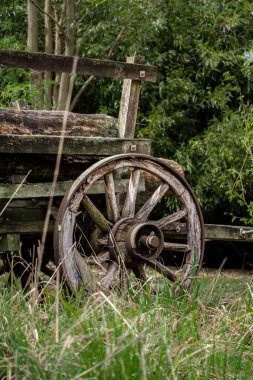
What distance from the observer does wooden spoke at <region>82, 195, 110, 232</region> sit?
179 inches

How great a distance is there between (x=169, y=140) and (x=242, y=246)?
6.99 feet

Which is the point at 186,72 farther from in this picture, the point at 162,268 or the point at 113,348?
the point at 113,348

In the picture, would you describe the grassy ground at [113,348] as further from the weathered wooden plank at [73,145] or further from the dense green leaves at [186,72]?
the dense green leaves at [186,72]

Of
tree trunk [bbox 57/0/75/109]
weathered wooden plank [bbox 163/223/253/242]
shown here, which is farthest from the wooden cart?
tree trunk [bbox 57/0/75/109]

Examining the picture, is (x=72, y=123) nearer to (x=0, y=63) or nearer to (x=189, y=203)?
(x=0, y=63)

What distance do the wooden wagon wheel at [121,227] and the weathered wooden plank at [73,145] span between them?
5.9 inches

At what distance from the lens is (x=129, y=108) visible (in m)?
5.19

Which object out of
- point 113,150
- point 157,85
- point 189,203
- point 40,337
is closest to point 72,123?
point 113,150

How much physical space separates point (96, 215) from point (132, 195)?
0.33 meters

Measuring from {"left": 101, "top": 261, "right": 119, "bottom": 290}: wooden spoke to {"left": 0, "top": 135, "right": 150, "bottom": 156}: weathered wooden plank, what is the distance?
737 millimetres

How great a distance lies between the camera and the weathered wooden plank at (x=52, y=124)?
4.67 meters

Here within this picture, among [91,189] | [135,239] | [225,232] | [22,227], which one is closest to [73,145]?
[91,189]

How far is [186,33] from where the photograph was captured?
409 inches

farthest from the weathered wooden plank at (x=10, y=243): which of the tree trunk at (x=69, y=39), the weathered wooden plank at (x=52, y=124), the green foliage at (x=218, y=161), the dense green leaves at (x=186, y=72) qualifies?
the tree trunk at (x=69, y=39)
